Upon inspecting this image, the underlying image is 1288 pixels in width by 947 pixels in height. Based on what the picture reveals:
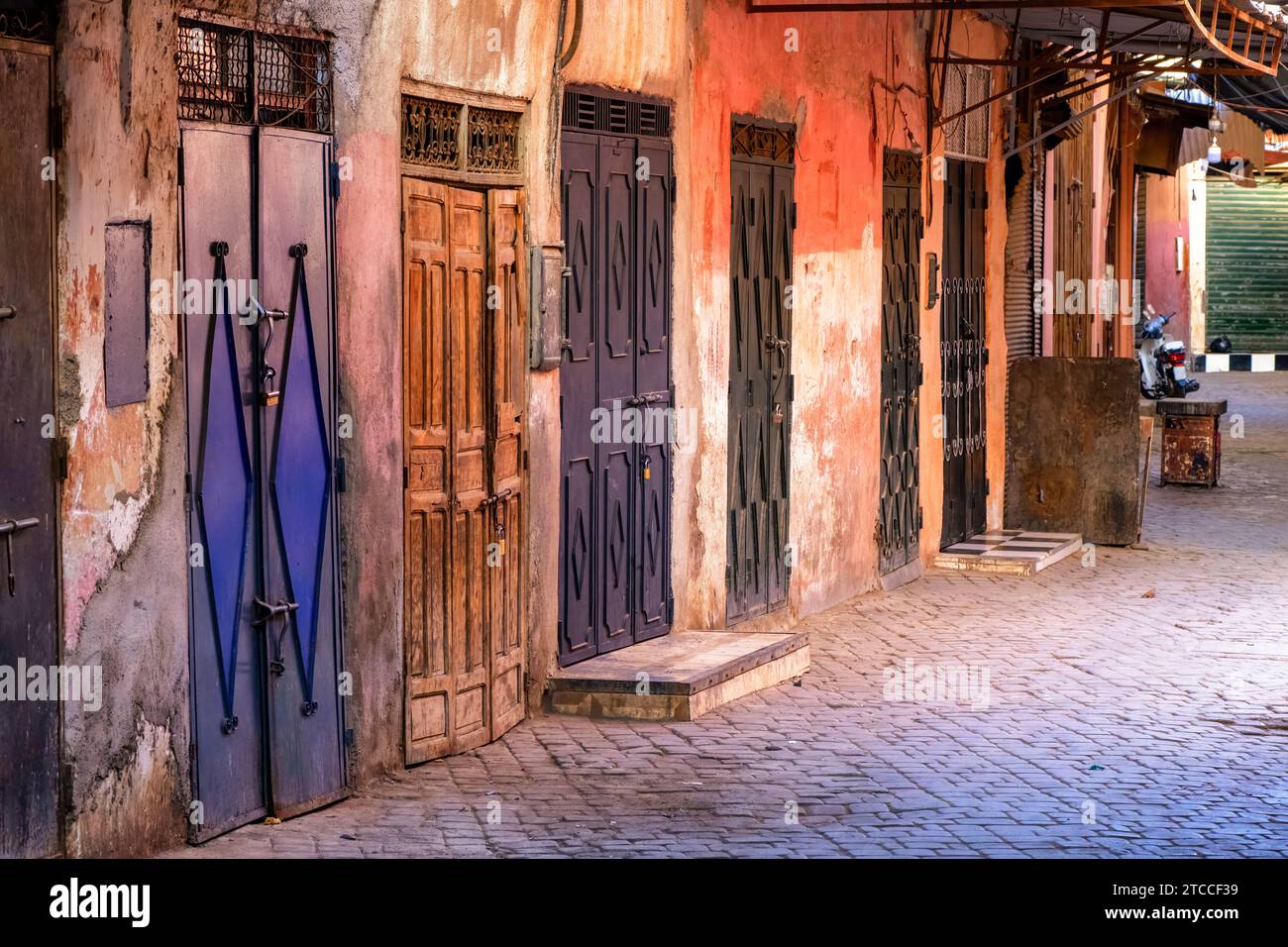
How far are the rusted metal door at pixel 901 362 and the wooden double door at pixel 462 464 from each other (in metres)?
5.13

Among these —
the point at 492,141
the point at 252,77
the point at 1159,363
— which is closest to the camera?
the point at 252,77

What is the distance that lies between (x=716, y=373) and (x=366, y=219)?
11.6ft

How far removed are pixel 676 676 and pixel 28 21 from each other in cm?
462

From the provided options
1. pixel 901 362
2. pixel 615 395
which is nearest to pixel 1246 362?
pixel 901 362

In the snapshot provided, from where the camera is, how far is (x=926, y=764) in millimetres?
8258

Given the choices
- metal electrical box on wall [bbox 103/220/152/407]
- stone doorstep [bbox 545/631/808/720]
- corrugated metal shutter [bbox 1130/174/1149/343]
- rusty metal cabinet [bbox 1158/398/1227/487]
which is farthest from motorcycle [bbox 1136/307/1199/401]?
metal electrical box on wall [bbox 103/220/152/407]

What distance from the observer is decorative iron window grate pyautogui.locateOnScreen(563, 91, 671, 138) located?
915 centimetres

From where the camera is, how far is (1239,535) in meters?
15.9

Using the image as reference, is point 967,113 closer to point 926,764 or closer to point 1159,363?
point 926,764

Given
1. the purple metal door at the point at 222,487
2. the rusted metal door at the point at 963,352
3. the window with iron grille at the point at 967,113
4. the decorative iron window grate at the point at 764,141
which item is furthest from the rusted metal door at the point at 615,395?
the rusted metal door at the point at 963,352

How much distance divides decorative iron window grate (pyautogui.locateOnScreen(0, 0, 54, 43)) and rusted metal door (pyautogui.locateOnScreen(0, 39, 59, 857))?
41 millimetres

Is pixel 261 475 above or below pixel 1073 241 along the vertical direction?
below

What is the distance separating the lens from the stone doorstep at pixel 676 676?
8.99 meters

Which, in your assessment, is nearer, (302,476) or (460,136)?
(302,476)
